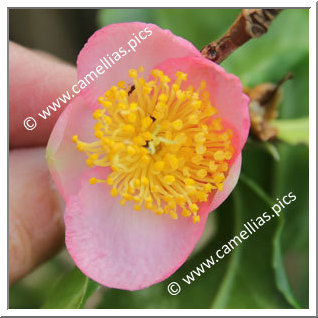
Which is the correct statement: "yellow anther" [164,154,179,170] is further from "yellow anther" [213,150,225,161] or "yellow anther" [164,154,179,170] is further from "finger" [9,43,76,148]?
"finger" [9,43,76,148]

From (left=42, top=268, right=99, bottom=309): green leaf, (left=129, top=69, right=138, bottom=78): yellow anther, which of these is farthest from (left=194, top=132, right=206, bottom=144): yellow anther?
(left=42, top=268, right=99, bottom=309): green leaf

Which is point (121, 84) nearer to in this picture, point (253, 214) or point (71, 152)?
point (71, 152)

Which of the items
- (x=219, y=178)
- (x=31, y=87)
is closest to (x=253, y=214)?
(x=219, y=178)

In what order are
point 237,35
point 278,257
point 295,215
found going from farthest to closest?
point 295,215, point 278,257, point 237,35

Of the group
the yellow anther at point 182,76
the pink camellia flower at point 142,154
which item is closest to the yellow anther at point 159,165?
the pink camellia flower at point 142,154

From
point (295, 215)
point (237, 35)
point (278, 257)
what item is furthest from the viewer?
point (295, 215)

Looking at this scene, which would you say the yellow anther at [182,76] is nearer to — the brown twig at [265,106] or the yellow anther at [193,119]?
the yellow anther at [193,119]
